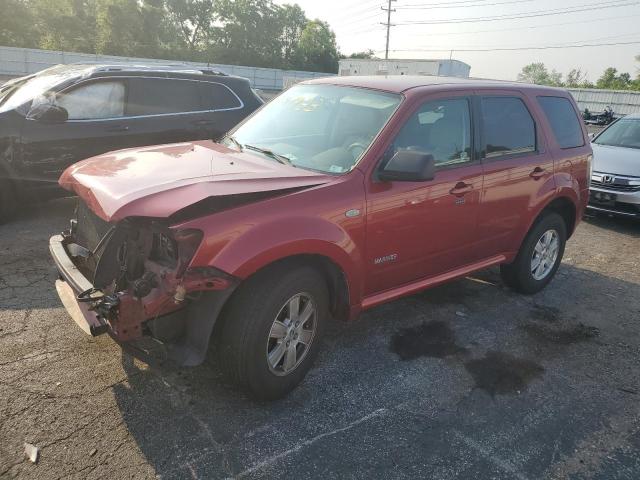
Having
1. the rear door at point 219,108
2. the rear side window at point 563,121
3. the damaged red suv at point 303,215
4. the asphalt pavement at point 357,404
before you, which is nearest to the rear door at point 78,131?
the rear door at point 219,108

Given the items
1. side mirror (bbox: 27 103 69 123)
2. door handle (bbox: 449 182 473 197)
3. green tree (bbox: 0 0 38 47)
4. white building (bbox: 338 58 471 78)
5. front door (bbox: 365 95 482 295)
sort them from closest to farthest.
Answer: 1. front door (bbox: 365 95 482 295)
2. door handle (bbox: 449 182 473 197)
3. side mirror (bbox: 27 103 69 123)
4. white building (bbox: 338 58 471 78)
5. green tree (bbox: 0 0 38 47)

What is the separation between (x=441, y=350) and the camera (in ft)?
12.6

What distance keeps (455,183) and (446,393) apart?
1.51 meters

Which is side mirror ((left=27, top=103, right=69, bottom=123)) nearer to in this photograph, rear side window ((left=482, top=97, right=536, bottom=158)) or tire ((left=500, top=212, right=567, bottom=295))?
rear side window ((left=482, top=97, right=536, bottom=158))

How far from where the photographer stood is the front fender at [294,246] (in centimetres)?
263

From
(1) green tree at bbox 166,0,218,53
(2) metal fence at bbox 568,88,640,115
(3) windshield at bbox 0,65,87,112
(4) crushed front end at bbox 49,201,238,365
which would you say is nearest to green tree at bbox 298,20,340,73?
(1) green tree at bbox 166,0,218,53

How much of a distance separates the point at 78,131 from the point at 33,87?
86cm

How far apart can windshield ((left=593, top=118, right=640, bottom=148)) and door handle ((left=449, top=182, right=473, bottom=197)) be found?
6.47 m

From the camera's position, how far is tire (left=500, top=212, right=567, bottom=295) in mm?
4777

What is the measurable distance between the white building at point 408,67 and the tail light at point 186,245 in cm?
3962

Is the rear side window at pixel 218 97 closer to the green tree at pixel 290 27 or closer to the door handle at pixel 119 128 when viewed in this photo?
the door handle at pixel 119 128

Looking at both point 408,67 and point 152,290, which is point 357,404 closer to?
point 152,290

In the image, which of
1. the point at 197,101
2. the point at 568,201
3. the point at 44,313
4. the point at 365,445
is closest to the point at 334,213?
the point at 365,445

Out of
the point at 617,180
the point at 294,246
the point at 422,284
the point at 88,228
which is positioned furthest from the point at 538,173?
the point at 617,180
